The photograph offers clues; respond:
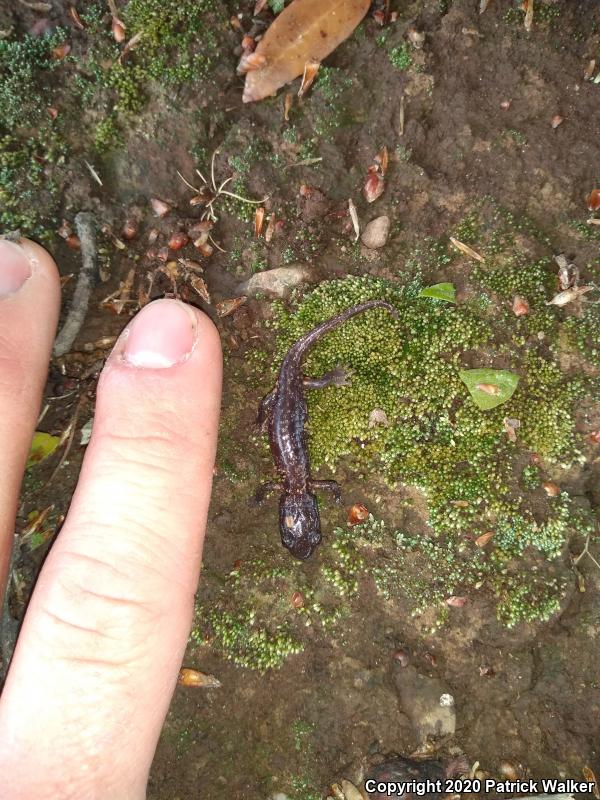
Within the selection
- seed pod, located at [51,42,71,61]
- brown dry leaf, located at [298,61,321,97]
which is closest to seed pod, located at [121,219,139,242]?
seed pod, located at [51,42,71,61]

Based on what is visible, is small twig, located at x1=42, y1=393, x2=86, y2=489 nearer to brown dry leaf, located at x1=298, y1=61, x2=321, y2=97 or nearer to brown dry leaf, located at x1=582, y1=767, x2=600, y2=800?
brown dry leaf, located at x1=298, y1=61, x2=321, y2=97

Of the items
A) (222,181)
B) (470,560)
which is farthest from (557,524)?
(222,181)

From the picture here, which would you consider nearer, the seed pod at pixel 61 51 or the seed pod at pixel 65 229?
the seed pod at pixel 61 51

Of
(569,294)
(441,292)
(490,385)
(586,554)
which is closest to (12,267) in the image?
(441,292)

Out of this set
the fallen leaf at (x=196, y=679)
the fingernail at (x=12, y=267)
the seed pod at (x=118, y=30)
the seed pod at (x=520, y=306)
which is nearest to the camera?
the fingernail at (x=12, y=267)

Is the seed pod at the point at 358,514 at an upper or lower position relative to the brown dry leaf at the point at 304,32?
lower

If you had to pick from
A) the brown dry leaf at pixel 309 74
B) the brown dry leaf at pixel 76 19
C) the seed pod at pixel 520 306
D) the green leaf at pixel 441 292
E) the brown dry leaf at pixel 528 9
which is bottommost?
the seed pod at pixel 520 306

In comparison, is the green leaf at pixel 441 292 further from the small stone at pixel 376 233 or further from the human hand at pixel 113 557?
the human hand at pixel 113 557

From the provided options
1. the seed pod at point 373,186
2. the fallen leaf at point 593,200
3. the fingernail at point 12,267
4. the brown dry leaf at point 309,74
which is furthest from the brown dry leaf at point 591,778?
the brown dry leaf at point 309,74
